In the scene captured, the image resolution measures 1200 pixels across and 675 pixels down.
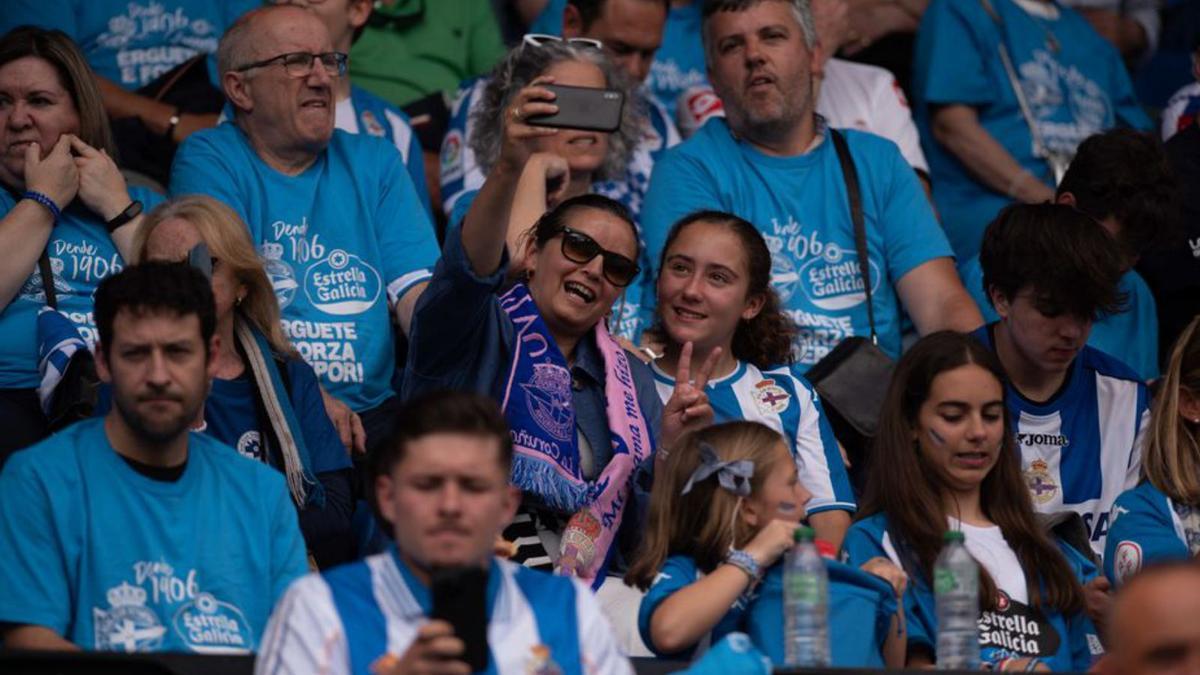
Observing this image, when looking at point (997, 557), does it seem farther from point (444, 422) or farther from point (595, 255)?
point (444, 422)

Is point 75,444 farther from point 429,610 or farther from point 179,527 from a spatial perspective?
point 429,610

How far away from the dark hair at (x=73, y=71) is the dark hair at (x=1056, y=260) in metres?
2.68

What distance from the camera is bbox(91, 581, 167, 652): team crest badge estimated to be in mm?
4309

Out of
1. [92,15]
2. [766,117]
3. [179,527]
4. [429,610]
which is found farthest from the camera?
[92,15]

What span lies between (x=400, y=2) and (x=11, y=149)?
235 centimetres

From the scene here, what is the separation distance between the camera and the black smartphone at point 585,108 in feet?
16.8

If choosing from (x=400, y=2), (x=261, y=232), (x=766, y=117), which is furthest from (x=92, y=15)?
(x=766, y=117)

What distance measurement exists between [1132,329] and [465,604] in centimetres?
395

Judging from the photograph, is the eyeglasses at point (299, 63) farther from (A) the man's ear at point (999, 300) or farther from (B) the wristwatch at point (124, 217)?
(A) the man's ear at point (999, 300)

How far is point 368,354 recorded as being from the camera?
605cm

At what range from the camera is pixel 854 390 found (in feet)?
20.2

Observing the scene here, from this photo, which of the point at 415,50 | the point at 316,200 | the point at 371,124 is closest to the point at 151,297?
the point at 316,200

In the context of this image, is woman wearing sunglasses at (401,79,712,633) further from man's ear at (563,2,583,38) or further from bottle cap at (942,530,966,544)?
man's ear at (563,2,583,38)

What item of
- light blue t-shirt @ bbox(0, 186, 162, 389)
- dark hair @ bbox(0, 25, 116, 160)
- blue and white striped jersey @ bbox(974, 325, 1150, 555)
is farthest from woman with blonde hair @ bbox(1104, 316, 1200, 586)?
dark hair @ bbox(0, 25, 116, 160)
